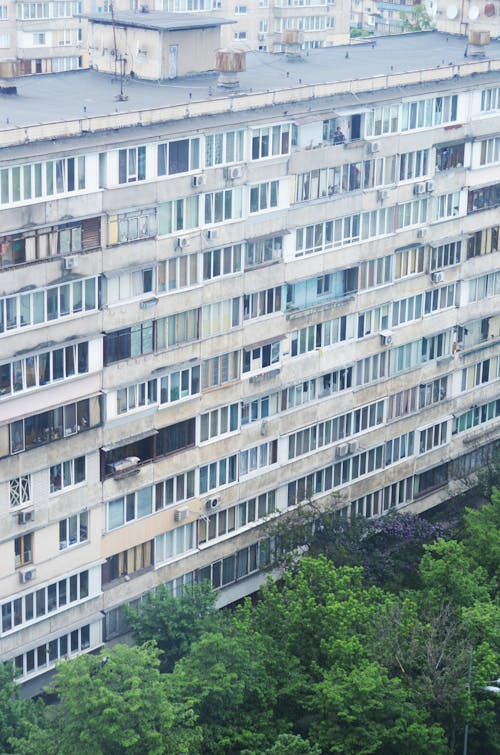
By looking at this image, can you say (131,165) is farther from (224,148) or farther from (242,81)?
(242,81)

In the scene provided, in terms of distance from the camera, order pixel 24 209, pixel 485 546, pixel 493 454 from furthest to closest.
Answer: pixel 493 454 → pixel 485 546 → pixel 24 209

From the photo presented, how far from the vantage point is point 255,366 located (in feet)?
228

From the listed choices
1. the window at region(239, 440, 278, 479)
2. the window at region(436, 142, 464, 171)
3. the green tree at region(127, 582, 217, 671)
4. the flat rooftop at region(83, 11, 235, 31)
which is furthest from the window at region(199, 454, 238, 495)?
the flat rooftop at region(83, 11, 235, 31)

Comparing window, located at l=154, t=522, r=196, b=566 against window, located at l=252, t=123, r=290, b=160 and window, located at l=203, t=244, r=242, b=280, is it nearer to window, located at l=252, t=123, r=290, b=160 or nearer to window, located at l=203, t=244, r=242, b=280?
window, located at l=203, t=244, r=242, b=280

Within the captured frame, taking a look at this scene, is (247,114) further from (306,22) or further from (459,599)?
(306,22)

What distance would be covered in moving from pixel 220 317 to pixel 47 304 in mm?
9654

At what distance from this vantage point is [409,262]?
75.4 metres

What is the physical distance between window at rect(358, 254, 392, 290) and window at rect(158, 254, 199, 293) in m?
10.6

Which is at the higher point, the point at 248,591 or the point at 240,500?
the point at 240,500

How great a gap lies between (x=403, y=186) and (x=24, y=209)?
22.1 meters

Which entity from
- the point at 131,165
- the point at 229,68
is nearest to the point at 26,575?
the point at 131,165

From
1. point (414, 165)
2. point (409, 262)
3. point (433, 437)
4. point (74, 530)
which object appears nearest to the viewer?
point (74, 530)

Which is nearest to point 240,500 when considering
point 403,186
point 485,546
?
point 485,546

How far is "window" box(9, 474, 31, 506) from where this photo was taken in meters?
60.6
